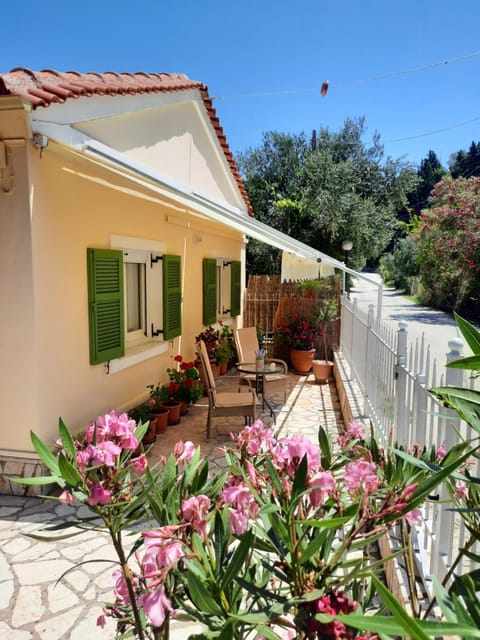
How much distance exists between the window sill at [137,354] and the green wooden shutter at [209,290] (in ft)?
10.1

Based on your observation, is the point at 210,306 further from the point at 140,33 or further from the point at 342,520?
the point at 342,520

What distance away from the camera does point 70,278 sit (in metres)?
6.42

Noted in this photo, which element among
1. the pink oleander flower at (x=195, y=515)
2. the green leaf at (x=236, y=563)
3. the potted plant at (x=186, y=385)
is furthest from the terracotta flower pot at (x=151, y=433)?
the green leaf at (x=236, y=563)

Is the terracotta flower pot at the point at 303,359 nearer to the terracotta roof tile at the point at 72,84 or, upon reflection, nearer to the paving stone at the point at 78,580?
the terracotta roof tile at the point at 72,84

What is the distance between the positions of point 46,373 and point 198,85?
828 centimetres

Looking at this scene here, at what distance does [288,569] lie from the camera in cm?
165

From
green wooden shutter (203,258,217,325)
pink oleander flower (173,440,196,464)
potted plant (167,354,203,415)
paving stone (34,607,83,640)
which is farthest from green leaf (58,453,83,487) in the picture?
green wooden shutter (203,258,217,325)

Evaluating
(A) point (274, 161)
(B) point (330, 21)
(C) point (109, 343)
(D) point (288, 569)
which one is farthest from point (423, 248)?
(D) point (288, 569)

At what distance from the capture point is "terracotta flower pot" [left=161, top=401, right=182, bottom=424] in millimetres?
8883

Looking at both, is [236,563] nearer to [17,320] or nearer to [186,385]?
[17,320]

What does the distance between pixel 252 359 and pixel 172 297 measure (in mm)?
3119

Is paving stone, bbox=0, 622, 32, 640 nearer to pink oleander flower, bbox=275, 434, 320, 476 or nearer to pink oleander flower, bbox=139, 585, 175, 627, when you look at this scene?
pink oleander flower, bbox=139, 585, 175, 627

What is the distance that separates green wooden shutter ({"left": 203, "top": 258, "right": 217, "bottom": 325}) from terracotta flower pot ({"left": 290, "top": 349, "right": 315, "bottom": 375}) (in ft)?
9.68

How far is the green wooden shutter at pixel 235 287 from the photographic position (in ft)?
51.3
